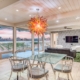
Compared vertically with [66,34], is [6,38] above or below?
below

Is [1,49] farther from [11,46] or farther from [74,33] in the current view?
[74,33]

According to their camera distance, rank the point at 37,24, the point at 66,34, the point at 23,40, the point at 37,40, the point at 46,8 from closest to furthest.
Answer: the point at 37,24
the point at 46,8
the point at 23,40
the point at 37,40
the point at 66,34

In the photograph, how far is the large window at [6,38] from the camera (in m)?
6.36

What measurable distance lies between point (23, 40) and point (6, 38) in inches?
73.6

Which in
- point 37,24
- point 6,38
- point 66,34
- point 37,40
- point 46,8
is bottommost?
point 37,40

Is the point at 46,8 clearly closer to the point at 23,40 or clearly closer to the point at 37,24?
the point at 37,24

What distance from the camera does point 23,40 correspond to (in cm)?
825

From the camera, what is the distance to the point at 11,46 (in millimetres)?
6922

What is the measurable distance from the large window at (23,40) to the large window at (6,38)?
0.76 meters

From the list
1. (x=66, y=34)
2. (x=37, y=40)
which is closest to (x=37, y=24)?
(x=37, y=40)

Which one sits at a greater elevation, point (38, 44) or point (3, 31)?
point (3, 31)

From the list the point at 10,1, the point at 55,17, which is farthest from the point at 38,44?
the point at 10,1

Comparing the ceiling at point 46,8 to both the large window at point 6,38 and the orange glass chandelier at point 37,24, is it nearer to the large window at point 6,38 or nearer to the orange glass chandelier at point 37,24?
the orange glass chandelier at point 37,24

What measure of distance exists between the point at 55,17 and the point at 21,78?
3.36 metres
